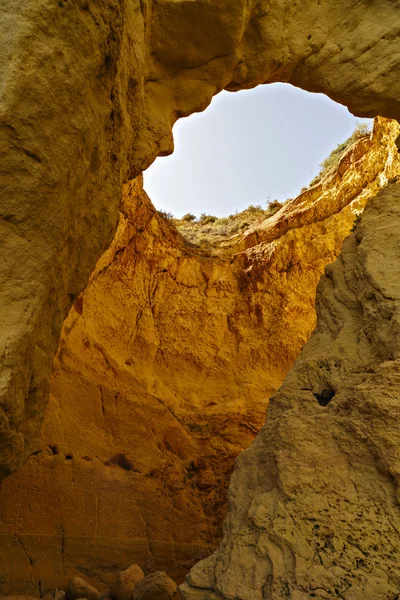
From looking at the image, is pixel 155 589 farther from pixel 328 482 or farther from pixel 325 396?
pixel 325 396

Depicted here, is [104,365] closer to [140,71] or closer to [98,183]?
[98,183]

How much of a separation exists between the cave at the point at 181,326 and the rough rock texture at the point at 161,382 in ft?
0.11

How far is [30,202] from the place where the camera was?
12.5ft

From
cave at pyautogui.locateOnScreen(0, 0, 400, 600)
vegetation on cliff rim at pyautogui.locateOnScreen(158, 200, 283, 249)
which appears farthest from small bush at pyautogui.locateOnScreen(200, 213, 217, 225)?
cave at pyautogui.locateOnScreen(0, 0, 400, 600)

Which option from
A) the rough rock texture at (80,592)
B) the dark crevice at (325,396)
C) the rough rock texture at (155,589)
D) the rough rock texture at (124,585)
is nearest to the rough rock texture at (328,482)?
the dark crevice at (325,396)

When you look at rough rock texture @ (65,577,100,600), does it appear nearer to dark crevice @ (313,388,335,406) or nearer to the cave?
the cave

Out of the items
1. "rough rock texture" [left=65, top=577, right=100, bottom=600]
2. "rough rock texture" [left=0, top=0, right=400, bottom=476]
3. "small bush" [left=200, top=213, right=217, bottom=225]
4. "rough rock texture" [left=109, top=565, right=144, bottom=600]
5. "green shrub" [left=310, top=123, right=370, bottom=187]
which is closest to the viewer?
"rough rock texture" [left=0, top=0, right=400, bottom=476]

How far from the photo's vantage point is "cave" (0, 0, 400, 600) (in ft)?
11.9

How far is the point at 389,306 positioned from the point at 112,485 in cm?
445

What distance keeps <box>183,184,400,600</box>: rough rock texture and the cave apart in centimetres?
1

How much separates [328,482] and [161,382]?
5.85 m

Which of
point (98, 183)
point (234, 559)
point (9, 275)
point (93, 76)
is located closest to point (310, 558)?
point (234, 559)

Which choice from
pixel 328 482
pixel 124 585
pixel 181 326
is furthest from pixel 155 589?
pixel 181 326

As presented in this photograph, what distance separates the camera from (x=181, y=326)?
398 inches
